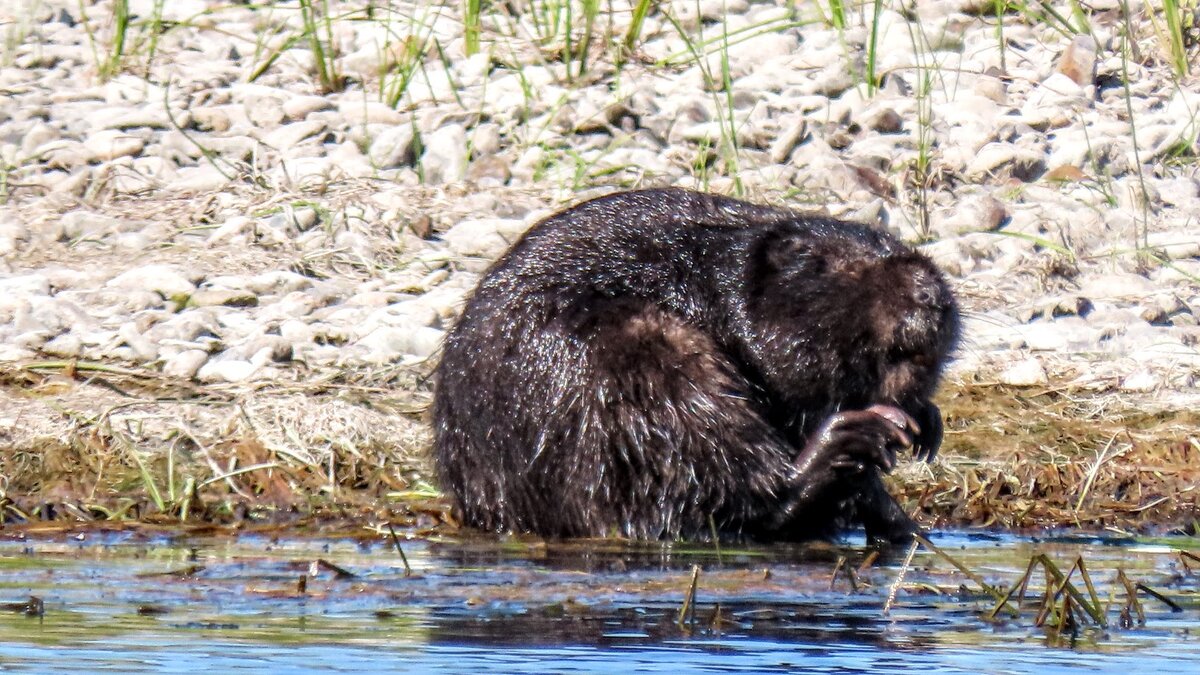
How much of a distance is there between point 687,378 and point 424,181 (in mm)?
3513

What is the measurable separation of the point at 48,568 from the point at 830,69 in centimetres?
537

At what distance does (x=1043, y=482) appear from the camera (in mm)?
5730

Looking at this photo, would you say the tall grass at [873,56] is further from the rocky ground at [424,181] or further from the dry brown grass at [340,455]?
the dry brown grass at [340,455]

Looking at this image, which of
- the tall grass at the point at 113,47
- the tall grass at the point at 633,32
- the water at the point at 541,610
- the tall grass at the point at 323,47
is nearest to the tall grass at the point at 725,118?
the tall grass at the point at 633,32

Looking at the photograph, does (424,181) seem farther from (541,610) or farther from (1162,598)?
(1162,598)

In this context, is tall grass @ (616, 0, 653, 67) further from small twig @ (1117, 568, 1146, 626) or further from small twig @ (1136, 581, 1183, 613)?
small twig @ (1117, 568, 1146, 626)

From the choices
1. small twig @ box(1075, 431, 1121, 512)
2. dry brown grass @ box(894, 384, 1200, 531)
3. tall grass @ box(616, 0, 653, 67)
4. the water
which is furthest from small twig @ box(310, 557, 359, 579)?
tall grass @ box(616, 0, 653, 67)

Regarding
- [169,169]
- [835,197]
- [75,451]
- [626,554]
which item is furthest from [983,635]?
[169,169]

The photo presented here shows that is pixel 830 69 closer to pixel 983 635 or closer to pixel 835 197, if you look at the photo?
pixel 835 197

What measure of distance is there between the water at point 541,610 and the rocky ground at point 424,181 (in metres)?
1.09

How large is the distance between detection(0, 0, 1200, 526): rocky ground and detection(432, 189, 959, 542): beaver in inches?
30.2

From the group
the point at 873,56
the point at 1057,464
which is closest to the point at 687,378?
the point at 1057,464

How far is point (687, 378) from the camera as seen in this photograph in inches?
189

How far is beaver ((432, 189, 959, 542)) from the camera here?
4.81 meters
